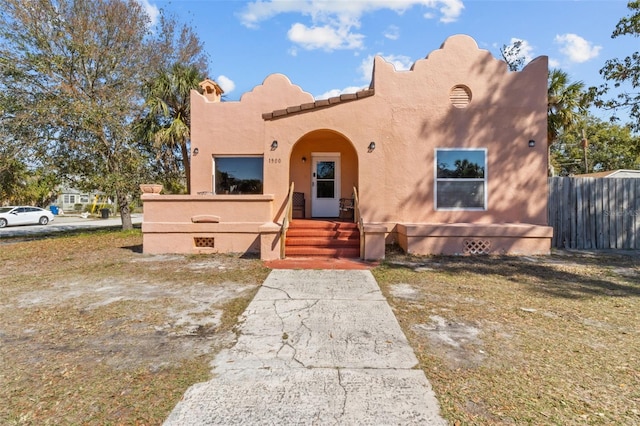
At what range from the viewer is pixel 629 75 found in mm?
10758

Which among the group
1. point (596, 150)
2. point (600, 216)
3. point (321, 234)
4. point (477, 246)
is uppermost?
point (596, 150)

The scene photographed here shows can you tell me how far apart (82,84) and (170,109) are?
10.9 feet

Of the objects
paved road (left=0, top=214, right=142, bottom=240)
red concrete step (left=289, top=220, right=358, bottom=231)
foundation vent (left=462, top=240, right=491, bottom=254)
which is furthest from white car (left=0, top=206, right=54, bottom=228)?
foundation vent (left=462, top=240, right=491, bottom=254)

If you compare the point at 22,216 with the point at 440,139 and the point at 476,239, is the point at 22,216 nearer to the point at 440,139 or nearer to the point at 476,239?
the point at 440,139

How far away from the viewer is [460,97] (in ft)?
29.6

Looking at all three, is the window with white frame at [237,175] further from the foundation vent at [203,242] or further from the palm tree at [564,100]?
the palm tree at [564,100]

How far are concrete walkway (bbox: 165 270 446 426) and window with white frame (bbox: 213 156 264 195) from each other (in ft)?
20.1

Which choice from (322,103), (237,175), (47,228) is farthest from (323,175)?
(47,228)

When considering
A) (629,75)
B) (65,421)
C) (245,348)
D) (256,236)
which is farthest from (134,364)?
(629,75)

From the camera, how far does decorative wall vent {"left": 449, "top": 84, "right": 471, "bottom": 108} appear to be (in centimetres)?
899

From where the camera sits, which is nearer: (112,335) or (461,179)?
(112,335)

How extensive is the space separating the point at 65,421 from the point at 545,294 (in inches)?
231

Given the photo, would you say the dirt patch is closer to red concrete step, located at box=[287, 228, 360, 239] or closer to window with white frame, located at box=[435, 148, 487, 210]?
red concrete step, located at box=[287, 228, 360, 239]

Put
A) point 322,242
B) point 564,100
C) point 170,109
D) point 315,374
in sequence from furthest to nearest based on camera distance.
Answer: point 170,109 < point 564,100 < point 322,242 < point 315,374
